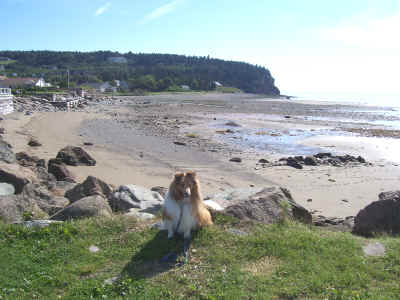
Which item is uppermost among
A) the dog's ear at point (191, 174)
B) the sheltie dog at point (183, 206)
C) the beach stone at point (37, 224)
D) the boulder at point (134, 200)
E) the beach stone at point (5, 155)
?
the dog's ear at point (191, 174)

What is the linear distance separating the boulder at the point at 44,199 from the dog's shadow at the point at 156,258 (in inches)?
161

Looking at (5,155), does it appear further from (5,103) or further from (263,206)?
(5,103)

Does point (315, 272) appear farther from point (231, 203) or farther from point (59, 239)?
point (59, 239)

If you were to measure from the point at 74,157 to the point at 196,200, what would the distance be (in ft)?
43.1

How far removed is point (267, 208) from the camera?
7.84 m

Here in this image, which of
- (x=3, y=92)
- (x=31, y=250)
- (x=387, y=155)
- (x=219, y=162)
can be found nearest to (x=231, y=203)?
(x=31, y=250)

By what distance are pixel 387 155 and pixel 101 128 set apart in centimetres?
2570

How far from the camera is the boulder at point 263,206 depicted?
24.8ft

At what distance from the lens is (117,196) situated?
9.51m

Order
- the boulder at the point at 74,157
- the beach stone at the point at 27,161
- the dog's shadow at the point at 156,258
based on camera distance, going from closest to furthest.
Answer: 1. the dog's shadow at the point at 156,258
2. the beach stone at the point at 27,161
3. the boulder at the point at 74,157

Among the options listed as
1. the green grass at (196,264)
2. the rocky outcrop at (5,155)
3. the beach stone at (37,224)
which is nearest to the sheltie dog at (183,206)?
the green grass at (196,264)

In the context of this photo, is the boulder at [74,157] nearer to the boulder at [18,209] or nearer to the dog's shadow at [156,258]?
the boulder at [18,209]

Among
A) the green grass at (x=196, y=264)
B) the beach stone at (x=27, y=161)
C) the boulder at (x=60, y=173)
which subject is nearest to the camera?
the green grass at (x=196, y=264)

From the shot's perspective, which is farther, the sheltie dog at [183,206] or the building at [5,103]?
the building at [5,103]
